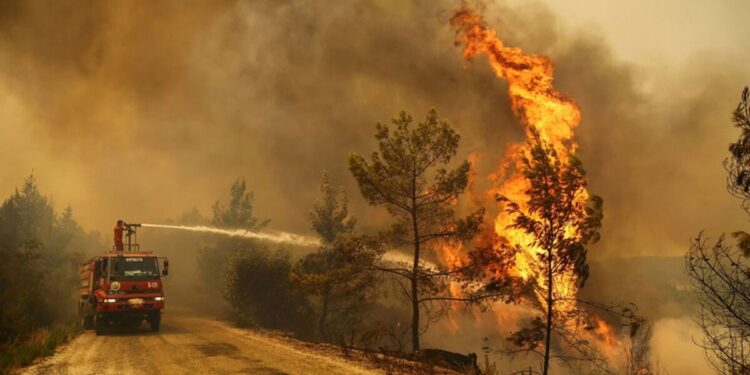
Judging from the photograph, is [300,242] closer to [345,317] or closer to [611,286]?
[345,317]

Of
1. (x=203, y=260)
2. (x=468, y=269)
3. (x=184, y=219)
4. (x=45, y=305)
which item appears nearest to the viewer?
(x=468, y=269)

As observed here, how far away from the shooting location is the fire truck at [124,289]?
63.5ft

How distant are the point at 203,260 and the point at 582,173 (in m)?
56.5

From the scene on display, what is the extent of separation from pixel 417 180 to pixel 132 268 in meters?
12.9

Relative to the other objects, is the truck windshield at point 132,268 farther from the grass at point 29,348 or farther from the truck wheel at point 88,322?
the truck wheel at point 88,322

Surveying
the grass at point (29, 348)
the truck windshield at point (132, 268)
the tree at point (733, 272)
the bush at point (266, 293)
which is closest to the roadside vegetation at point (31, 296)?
the grass at point (29, 348)

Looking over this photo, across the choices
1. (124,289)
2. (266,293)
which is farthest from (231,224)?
(124,289)

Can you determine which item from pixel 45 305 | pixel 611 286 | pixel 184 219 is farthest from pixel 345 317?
pixel 184 219

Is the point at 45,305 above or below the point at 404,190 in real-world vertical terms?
below

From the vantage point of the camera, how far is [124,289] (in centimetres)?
1966

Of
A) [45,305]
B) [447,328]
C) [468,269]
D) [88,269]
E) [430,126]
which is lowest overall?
[447,328]

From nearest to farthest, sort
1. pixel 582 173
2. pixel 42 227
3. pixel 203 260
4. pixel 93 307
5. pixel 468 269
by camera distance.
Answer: pixel 582 173
pixel 468 269
pixel 93 307
pixel 203 260
pixel 42 227

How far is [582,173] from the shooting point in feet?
36.5

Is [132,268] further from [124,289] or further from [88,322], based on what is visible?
[88,322]
